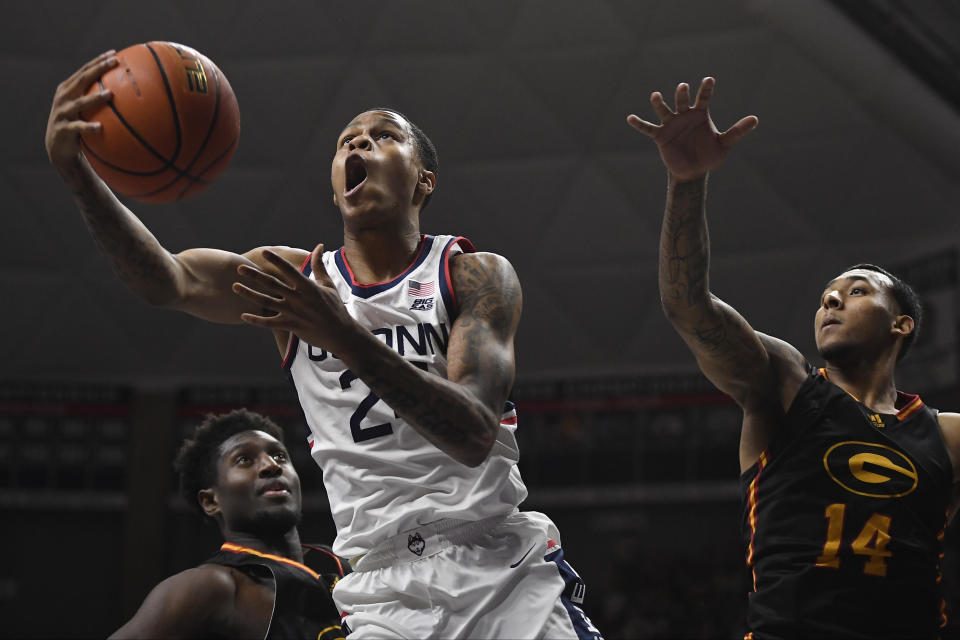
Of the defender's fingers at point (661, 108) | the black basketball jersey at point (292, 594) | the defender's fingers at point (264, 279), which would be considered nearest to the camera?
the defender's fingers at point (264, 279)

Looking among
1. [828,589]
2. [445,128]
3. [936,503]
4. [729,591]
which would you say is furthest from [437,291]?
[729,591]

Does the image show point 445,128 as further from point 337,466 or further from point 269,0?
point 337,466

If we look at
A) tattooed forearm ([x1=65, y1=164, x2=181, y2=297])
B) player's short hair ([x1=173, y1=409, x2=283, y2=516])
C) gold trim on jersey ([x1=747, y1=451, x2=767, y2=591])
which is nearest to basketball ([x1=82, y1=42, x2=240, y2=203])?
tattooed forearm ([x1=65, y1=164, x2=181, y2=297])

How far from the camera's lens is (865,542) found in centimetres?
335

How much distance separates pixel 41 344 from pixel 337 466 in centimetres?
1210

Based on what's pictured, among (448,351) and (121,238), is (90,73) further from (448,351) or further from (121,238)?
(448,351)

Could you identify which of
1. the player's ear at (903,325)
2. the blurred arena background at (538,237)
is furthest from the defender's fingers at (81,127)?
the blurred arena background at (538,237)

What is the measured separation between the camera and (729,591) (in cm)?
1215

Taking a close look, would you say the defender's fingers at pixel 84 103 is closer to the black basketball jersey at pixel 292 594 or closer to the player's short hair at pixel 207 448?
the black basketball jersey at pixel 292 594

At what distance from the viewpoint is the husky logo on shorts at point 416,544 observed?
278 centimetres

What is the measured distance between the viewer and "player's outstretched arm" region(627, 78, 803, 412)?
10.2 feet

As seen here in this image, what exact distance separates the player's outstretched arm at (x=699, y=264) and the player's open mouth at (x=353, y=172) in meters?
0.85

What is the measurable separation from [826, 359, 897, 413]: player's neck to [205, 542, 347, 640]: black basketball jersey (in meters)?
2.24

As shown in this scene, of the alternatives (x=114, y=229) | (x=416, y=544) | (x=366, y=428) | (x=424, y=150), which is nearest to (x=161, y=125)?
(x=114, y=229)
